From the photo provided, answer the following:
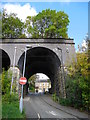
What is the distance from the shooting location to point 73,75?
591 inches

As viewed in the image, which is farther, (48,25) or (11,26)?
(48,25)

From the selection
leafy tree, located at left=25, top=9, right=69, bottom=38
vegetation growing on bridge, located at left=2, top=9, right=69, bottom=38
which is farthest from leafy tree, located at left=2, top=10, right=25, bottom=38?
leafy tree, located at left=25, top=9, right=69, bottom=38

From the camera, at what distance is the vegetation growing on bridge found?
3388 cm

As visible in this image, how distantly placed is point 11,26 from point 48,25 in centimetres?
902

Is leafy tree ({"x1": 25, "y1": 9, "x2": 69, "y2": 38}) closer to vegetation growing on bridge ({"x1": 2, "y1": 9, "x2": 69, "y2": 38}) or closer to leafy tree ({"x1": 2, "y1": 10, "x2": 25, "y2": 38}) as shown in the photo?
vegetation growing on bridge ({"x1": 2, "y1": 9, "x2": 69, "y2": 38})

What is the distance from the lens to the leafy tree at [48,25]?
34.0m

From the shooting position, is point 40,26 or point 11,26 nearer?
point 11,26

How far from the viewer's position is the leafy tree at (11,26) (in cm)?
3362

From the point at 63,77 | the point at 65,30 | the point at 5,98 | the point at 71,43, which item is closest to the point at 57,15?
the point at 65,30

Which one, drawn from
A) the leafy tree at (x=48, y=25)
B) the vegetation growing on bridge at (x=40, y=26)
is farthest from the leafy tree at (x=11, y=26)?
the leafy tree at (x=48, y=25)

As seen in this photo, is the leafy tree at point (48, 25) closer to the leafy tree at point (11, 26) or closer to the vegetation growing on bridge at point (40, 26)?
the vegetation growing on bridge at point (40, 26)

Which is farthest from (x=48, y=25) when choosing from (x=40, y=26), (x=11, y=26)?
(x=11, y=26)

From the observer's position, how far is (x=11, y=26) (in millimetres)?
34906

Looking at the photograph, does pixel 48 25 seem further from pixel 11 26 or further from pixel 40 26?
pixel 11 26
